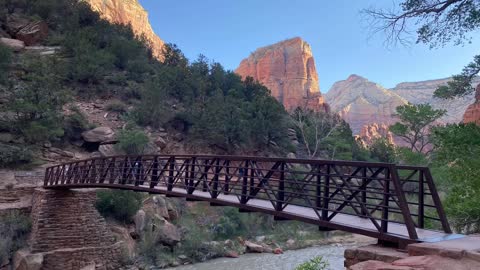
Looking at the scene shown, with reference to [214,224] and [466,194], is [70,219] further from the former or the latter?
[466,194]

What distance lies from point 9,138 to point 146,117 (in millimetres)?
9576

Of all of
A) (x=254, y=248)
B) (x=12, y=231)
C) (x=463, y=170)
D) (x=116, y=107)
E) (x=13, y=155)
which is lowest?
(x=254, y=248)

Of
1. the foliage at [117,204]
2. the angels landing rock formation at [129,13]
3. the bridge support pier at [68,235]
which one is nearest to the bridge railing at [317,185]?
the bridge support pier at [68,235]

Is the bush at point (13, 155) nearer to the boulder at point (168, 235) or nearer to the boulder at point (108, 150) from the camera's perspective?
the boulder at point (108, 150)

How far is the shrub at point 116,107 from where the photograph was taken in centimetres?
2755

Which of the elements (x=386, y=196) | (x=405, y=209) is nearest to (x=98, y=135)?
(x=386, y=196)

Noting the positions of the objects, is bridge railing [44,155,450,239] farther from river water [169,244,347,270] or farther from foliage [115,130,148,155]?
foliage [115,130,148,155]

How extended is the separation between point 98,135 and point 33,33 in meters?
13.6

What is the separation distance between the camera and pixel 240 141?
3058cm

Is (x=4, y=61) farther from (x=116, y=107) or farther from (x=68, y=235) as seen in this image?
(x=68, y=235)

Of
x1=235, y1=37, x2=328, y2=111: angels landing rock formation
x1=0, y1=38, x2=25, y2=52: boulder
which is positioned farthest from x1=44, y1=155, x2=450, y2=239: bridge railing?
x1=235, y1=37, x2=328, y2=111: angels landing rock formation

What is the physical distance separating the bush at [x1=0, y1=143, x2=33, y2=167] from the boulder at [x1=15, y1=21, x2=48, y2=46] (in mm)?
14930

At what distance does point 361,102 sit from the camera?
4218 inches

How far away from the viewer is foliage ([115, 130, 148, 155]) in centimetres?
2184
